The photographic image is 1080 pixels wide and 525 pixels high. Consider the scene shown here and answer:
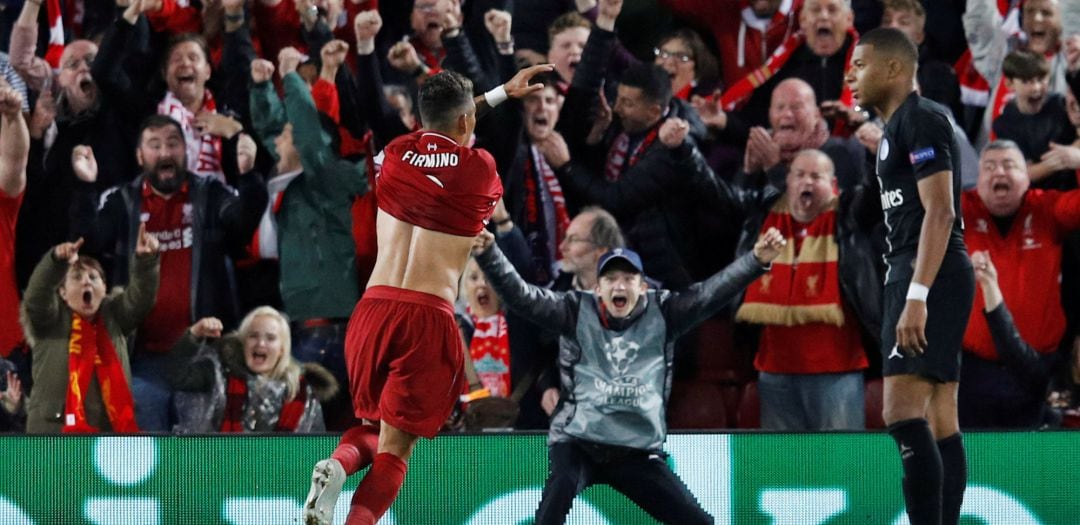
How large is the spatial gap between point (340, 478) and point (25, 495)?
2.82 meters

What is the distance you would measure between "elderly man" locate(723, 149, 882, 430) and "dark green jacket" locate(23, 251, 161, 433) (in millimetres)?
3330

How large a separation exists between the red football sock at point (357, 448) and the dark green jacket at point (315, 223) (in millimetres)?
2644

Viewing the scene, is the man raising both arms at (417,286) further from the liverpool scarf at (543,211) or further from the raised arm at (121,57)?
the raised arm at (121,57)

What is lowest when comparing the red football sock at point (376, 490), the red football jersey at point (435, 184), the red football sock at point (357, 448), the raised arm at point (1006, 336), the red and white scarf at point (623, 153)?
the red football sock at point (376, 490)

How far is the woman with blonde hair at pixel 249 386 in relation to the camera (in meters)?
8.29

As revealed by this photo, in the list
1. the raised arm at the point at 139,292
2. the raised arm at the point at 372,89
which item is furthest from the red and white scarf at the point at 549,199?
the raised arm at the point at 139,292

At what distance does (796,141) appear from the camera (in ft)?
29.0

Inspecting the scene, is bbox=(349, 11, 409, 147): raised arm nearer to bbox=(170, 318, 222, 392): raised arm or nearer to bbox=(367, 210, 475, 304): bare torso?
bbox=(170, 318, 222, 392): raised arm

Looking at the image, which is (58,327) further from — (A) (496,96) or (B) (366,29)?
(A) (496,96)

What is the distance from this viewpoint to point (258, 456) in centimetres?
765

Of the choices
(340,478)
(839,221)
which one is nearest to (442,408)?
(340,478)

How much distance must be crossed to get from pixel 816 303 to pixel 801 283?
0.46 feet

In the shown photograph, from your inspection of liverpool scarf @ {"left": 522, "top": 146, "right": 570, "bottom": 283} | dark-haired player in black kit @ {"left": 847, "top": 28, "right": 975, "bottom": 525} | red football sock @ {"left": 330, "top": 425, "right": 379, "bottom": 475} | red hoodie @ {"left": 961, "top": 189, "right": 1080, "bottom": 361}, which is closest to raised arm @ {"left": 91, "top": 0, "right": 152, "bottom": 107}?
liverpool scarf @ {"left": 522, "top": 146, "right": 570, "bottom": 283}

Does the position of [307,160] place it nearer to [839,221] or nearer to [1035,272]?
[839,221]
